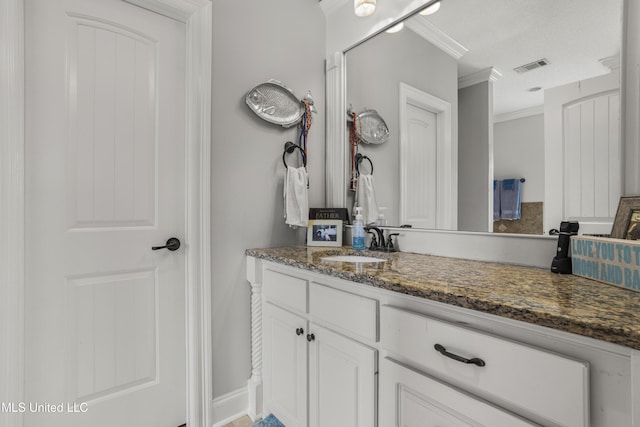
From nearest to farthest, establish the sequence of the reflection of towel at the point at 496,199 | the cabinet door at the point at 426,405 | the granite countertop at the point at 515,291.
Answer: the granite countertop at the point at 515,291
the cabinet door at the point at 426,405
the reflection of towel at the point at 496,199

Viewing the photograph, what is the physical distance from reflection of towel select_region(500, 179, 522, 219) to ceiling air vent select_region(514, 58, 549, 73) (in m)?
0.44

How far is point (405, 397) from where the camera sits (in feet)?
3.10

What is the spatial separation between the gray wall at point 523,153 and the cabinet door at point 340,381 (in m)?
0.89

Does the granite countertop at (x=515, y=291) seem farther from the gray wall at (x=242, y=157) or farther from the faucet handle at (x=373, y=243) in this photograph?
the gray wall at (x=242, y=157)

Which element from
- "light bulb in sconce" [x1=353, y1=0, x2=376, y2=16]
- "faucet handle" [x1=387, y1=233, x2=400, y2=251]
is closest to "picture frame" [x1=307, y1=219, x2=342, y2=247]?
"faucet handle" [x1=387, y1=233, x2=400, y2=251]

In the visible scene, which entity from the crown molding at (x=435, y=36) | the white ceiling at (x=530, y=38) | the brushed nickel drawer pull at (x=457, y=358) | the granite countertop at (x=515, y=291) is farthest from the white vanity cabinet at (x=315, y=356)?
the crown molding at (x=435, y=36)

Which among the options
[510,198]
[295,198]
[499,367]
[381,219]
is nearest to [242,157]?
[295,198]

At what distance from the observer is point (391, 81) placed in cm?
179

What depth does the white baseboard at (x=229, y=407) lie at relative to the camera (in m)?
1.63

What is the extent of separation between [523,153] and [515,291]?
2.23ft

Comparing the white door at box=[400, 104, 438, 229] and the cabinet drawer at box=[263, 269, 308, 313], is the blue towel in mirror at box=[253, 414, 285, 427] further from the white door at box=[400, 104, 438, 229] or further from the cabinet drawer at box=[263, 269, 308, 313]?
the white door at box=[400, 104, 438, 229]

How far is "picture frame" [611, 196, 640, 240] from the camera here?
915mm
